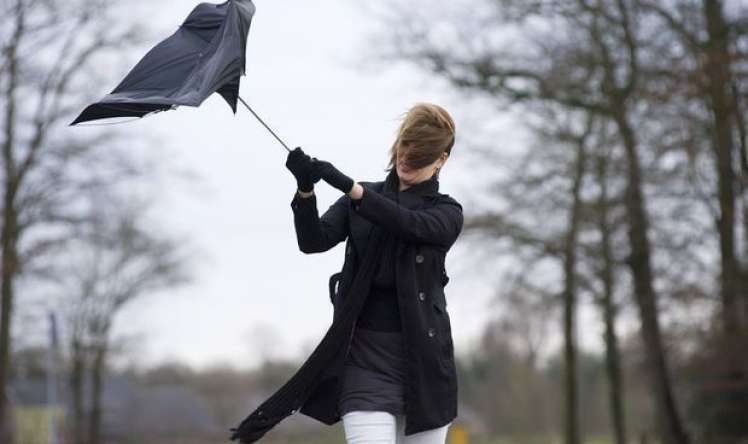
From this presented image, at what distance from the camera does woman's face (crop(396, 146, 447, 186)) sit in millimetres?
4832

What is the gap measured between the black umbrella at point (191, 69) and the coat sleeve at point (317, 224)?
26 centimetres

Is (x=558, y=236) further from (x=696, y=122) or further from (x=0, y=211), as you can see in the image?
(x=0, y=211)

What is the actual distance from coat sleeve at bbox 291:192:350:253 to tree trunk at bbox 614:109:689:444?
18.1 meters

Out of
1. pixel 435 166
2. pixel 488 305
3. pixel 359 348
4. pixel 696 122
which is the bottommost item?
pixel 359 348

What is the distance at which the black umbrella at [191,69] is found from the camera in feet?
15.0

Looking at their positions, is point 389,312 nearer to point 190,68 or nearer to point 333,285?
point 333,285

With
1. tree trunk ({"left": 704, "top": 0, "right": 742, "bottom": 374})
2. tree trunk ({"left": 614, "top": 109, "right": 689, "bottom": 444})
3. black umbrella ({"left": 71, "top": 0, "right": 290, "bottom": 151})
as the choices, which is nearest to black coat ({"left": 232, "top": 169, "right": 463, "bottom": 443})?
black umbrella ({"left": 71, "top": 0, "right": 290, "bottom": 151})

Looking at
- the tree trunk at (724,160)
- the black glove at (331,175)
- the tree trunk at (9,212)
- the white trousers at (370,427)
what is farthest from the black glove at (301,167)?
the tree trunk at (9,212)

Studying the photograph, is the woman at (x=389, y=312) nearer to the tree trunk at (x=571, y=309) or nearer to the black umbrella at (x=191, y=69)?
the black umbrella at (x=191, y=69)

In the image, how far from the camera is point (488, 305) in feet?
83.2

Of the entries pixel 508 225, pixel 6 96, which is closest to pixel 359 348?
pixel 508 225

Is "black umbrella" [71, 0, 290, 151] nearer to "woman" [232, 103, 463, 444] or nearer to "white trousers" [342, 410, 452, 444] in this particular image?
"woman" [232, 103, 463, 444]

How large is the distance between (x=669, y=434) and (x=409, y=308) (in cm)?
1932

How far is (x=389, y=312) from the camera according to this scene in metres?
4.77
